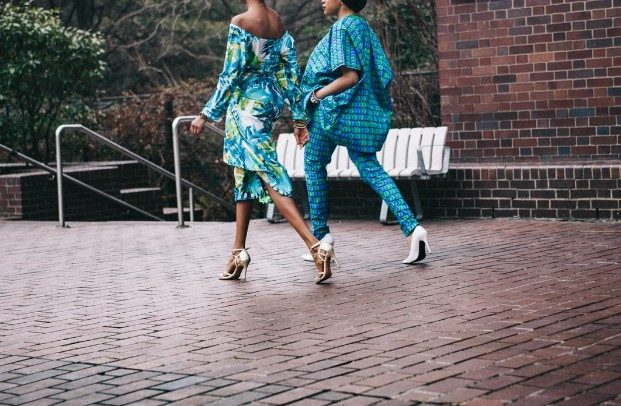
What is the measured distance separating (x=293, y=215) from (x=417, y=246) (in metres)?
0.98

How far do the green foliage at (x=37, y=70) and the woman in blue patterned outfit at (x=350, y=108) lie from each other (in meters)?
7.29

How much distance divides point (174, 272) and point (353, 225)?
3020mm

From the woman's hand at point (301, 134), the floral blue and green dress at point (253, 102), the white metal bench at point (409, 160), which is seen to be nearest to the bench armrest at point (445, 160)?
the white metal bench at point (409, 160)

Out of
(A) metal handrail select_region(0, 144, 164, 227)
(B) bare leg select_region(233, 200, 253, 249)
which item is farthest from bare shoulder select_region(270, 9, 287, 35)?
(A) metal handrail select_region(0, 144, 164, 227)

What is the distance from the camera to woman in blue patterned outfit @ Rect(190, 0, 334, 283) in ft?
25.9

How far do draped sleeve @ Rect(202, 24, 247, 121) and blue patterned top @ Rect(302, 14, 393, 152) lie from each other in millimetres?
793

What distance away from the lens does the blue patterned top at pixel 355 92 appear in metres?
8.49

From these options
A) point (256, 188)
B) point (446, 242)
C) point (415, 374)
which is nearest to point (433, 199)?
point (446, 242)

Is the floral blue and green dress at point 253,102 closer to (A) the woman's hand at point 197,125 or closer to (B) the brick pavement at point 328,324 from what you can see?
(A) the woman's hand at point 197,125

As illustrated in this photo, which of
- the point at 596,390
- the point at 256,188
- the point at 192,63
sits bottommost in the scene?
the point at 596,390

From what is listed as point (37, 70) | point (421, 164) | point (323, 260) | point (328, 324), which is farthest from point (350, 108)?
point (37, 70)

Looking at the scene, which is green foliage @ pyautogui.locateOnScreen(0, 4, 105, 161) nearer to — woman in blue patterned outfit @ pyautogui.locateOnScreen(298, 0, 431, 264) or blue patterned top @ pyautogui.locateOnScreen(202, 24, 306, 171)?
woman in blue patterned outfit @ pyautogui.locateOnScreen(298, 0, 431, 264)

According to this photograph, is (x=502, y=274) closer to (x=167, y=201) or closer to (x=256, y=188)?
(x=256, y=188)

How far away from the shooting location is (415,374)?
504 centimetres
